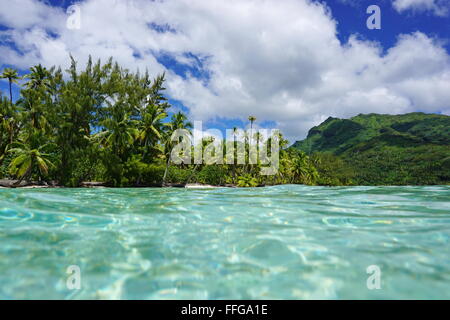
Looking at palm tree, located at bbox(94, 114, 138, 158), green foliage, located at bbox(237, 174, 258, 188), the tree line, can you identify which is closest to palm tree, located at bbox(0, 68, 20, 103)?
the tree line

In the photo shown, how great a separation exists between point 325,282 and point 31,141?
3406 centimetres

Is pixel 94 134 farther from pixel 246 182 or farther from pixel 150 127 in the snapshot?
pixel 246 182

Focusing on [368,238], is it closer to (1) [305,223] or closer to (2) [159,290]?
(1) [305,223]

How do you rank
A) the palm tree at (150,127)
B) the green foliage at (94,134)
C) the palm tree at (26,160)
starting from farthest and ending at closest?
the palm tree at (150,127), the green foliage at (94,134), the palm tree at (26,160)

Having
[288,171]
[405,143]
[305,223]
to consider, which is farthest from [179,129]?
[405,143]

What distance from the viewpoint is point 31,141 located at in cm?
2880

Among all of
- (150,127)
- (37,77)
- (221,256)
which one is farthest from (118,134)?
(221,256)

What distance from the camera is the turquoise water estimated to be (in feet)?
9.11

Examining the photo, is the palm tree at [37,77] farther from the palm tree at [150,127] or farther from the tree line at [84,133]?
the palm tree at [150,127]

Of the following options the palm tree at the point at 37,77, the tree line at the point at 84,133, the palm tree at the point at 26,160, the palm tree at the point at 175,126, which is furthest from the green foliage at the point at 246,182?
the palm tree at the point at 37,77

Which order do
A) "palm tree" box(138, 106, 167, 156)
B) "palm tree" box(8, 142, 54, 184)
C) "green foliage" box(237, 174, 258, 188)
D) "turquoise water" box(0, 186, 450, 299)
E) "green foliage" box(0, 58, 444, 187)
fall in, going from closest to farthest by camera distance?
"turquoise water" box(0, 186, 450, 299)
"palm tree" box(8, 142, 54, 184)
"green foliage" box(0, 58, 444, 187)
"palm tree" box(138, 106, 167, 156)
"green foliage" box(237, 174, 258, 188)

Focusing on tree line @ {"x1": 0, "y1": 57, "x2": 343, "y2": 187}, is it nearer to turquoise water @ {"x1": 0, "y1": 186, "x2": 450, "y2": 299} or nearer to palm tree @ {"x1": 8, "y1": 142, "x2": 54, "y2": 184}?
palm tree @ {"x1": 8, "y1": 142, "x2": 54, "y2": 184}

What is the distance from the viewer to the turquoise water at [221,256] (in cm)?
278

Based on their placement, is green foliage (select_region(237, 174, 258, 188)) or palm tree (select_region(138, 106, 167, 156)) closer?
palm tree (select_region(138, 106, 167, 156))
